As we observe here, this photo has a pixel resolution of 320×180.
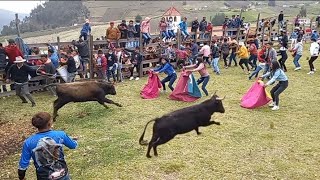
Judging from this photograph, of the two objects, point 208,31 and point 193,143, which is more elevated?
point 208,31

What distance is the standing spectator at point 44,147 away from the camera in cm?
502

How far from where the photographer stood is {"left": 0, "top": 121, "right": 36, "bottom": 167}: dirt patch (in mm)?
9853

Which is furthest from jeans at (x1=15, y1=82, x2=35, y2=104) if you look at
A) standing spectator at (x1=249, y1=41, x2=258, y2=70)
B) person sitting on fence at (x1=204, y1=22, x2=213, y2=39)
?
person sitting on fence at (x1=204, y1=22, x2=213, y2=39)

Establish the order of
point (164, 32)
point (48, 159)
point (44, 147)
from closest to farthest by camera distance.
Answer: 1. point (44, 147)
2. point (48, 159)
3. point (164, 32)

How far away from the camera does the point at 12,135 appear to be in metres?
10.9

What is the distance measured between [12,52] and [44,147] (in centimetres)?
1007

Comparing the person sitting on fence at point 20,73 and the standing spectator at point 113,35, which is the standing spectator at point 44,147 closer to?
the person sitting on fence at point 20,73

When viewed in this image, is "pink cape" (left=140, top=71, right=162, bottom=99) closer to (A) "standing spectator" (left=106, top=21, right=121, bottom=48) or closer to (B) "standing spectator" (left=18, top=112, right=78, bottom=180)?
(A) "standing spectator" (left=106, top=21, right=121, bottom=48)

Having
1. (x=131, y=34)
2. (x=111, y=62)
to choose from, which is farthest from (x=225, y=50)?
(x=111, y=62)

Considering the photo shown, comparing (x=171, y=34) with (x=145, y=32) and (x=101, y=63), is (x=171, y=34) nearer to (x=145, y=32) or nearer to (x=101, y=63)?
(x=145, y=32)

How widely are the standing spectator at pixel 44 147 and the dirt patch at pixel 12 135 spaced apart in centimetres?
451

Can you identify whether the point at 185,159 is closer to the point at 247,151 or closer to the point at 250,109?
the point at 247,151

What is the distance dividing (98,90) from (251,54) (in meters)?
9.79

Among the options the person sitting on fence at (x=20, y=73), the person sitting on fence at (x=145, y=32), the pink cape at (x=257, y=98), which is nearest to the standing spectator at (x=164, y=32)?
the person sitting on fence at (x=145, y=32)
